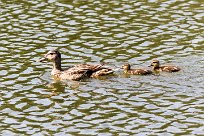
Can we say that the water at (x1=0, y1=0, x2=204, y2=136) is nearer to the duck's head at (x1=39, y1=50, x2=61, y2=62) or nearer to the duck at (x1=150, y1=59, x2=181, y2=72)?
the duck at (x1=150, y1=59, x2=181, y2=72)

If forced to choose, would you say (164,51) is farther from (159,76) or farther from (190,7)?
(190,7)

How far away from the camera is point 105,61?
64.3 feet

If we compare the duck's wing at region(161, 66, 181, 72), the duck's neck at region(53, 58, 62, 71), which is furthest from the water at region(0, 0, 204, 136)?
the duck's neck at region(53, 58, 62, 71)

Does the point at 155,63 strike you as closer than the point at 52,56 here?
Yes

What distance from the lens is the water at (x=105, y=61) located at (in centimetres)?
1562

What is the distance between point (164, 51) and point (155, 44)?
0.59 m

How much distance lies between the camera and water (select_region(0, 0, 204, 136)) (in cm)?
1562

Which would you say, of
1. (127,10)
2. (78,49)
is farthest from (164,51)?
(127,10)

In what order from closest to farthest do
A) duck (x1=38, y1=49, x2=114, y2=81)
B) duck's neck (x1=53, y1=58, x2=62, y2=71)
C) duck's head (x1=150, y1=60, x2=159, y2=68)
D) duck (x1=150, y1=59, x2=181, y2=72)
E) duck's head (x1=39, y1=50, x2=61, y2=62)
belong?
duck (x1=150, y1=59, x2=181, y2=72) → duck's head (x1=150, y1=60, x2=159, y2=68) → duck (x1=38, y1=49, x2=114, y2=81) → duck's neck (x1=53, y1=58, x2=62, y2=71) → duck's head (x1=39, y1=50, x2=61, y2=62)

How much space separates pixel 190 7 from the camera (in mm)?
23781

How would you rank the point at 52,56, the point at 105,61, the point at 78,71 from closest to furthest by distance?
the point at 78,71
the point at 52,56
the point at 105,61

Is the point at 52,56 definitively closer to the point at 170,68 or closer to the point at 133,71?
the point at 133,71

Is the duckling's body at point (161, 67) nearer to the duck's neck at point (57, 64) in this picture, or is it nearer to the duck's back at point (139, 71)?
the duck's back at point (139, 71)

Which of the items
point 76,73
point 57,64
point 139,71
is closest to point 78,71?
point 76,73
